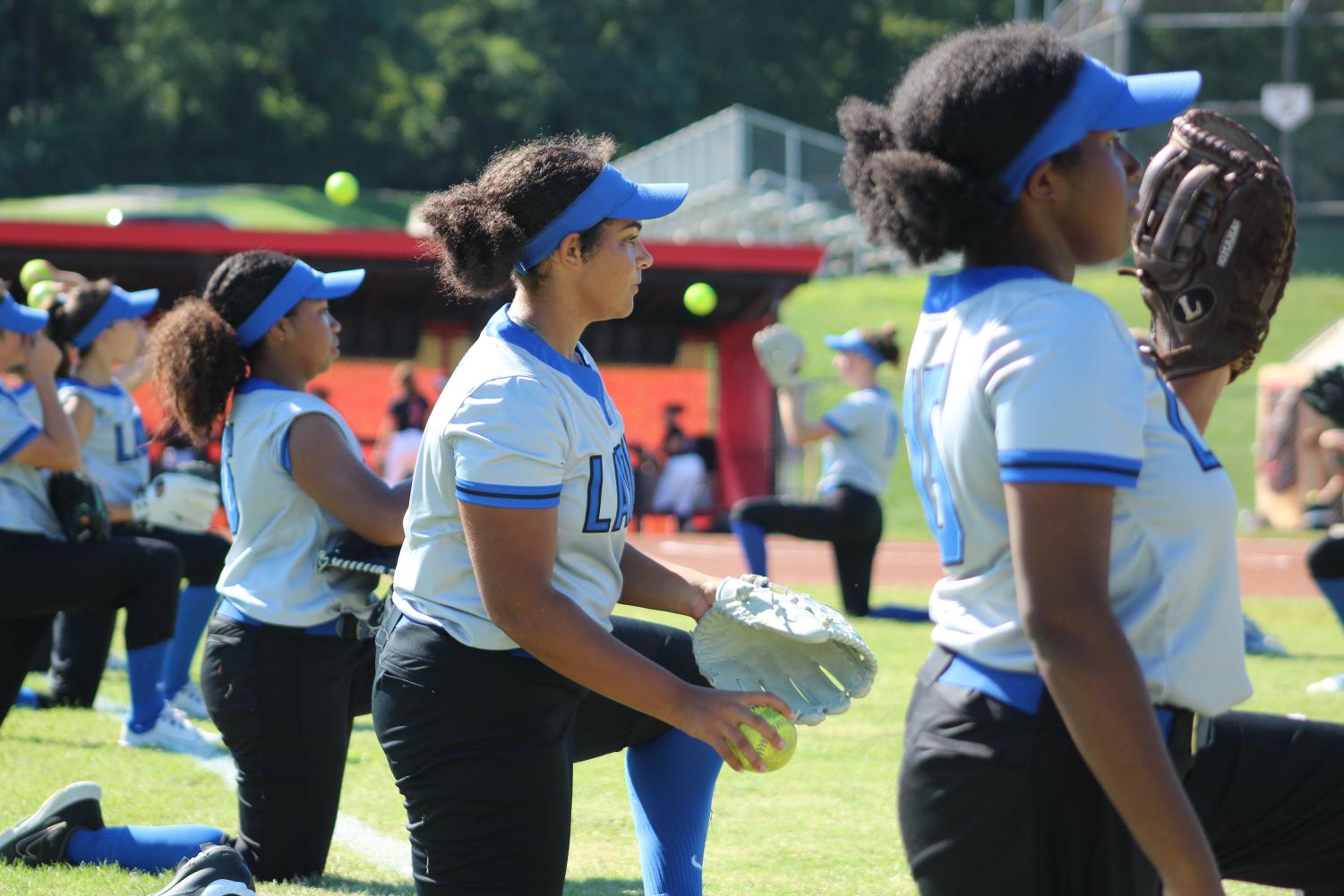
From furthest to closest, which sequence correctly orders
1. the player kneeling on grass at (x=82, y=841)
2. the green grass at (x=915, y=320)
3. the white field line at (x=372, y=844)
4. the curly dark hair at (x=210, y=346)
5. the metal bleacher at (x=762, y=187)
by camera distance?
the metal bleacher at (x=762, y=187) < the green grass at (x=915, y=320) < the white field line at (x=372, y=844) < the player kneeling on grass at (x=82, y=841) < the curly dark hair at (x=210, y=346)

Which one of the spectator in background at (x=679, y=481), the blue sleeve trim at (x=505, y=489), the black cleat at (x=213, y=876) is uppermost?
the blue sleeve trim at (x=505, y=489)

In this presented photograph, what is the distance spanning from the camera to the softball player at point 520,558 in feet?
9.16

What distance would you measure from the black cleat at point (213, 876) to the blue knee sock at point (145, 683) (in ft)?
9.40

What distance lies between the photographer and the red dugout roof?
59.6ft

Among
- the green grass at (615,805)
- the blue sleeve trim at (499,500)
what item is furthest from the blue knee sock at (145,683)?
the blue sleeve trim at (499,500)

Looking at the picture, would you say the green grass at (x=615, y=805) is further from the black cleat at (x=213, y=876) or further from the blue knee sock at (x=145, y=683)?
the black cleat at (x=213, y=876)

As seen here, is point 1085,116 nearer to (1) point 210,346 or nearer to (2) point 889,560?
(1) point 210,346

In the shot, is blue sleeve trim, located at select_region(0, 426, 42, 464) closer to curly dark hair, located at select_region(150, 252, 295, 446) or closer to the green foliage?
curly dark hair, located at select_region(150, 252, 295, 446)

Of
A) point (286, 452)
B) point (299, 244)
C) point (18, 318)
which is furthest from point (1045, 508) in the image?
point (299, 244)

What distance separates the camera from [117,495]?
7691 millimetres

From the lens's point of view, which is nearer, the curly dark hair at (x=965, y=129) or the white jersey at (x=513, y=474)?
the curly dark hair at (x=965, y=129)

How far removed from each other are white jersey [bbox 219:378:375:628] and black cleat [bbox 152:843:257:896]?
0.83 meters

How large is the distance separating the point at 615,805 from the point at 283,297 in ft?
7.68

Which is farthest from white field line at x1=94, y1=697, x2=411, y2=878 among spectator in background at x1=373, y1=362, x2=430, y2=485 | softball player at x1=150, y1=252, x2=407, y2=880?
spectator in background at x1=373, y1=362, x2=430, y2=485
